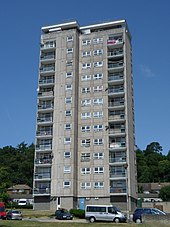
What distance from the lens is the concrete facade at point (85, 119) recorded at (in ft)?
218

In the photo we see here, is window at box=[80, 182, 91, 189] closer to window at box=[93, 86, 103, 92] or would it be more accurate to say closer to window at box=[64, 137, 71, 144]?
window at box=[64, 137, 71, 144]

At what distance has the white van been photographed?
143 ft

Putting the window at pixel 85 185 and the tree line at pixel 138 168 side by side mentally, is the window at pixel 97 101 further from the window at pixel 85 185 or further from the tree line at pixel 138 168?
the tree line at pixel 138 168

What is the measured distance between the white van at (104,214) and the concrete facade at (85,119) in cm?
1706

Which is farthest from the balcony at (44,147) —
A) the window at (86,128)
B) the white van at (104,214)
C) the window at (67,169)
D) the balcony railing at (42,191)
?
the white van at (104,214)

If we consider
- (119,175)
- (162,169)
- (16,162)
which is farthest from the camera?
(16,162)

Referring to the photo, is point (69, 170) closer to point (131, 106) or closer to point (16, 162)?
point (131, 106)

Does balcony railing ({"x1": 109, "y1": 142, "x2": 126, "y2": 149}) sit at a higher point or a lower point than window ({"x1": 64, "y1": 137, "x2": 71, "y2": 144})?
lower

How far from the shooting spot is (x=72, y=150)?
223ft

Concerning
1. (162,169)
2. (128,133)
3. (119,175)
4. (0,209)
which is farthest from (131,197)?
(162,169)

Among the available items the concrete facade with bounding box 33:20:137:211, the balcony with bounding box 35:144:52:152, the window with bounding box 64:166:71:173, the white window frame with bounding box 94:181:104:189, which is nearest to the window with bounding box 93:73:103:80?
the concrete facade with bounding box 33:20:137:211

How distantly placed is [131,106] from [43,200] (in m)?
26.3

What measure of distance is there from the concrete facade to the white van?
17061 mm

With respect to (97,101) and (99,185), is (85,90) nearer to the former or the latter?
(97,101)
